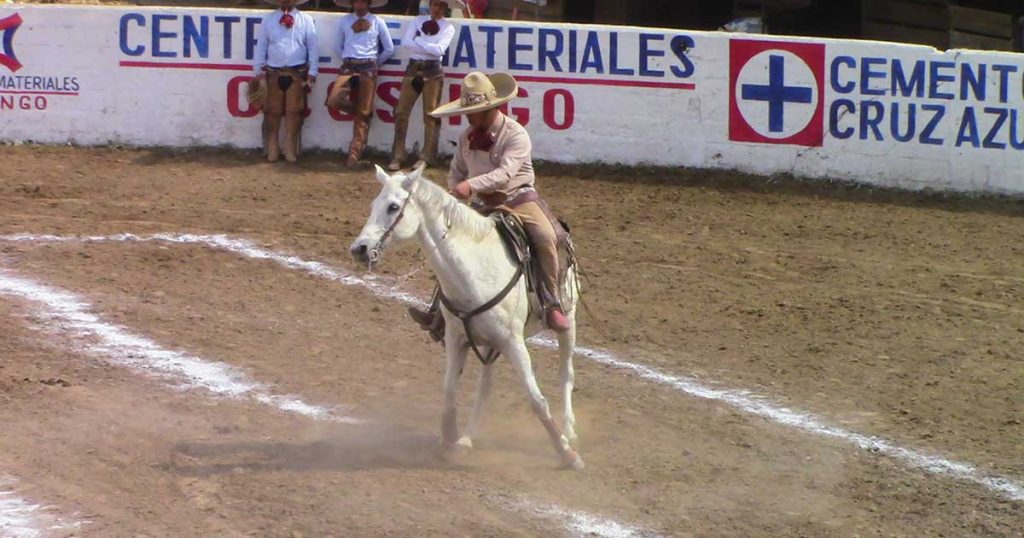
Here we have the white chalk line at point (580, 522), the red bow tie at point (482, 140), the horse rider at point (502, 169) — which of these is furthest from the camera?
the red bow tie at point (482, 140)

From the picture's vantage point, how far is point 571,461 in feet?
24.7

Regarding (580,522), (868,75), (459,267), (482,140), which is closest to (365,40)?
(868,75)

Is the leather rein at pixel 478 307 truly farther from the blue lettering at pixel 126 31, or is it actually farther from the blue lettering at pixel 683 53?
the blue lettering at pixel 126 31

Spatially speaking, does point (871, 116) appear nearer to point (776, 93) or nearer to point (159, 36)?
point (776, 93)

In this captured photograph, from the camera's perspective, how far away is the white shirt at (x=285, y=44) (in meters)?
15.5

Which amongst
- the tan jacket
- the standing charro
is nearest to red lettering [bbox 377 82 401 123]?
the standing charro

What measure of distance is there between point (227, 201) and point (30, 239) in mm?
2296

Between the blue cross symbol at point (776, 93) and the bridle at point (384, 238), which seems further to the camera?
the blue cross symbol at point (776, 93)

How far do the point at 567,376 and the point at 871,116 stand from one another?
323 inches

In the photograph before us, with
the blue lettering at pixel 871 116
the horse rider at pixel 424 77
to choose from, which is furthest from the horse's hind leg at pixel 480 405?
the blue lettering at pixel 871 116

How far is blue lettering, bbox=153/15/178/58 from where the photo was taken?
15922mm

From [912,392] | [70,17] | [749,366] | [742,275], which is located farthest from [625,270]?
[70,17]

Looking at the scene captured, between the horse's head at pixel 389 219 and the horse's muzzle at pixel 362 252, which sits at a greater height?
the horse's head at pixel 389 219

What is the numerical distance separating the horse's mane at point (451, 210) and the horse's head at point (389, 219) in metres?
0.07
